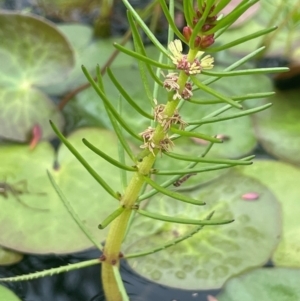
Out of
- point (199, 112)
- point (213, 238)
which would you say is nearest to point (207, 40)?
point (213, 238)

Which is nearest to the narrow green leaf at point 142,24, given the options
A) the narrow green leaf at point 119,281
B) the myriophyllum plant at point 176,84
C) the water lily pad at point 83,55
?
the myriophyllum plant at point 176,84

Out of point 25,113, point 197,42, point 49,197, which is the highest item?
point 197,42

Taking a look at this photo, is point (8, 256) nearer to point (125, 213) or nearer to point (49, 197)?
point (49, 197)

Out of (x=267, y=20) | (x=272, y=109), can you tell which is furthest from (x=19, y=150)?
(x=267, y=20)

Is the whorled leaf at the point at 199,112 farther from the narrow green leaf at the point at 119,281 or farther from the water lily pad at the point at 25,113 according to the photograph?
the narrow green leaf at the point at 119,281

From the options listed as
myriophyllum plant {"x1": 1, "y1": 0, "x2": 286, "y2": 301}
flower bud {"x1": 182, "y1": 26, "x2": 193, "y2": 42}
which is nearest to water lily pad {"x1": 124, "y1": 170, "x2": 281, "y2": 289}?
myriophyllum plant {"x1": 1, "y1": 0, "x2": 286, "y2": 301}

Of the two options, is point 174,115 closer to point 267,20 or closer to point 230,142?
point 230,142
